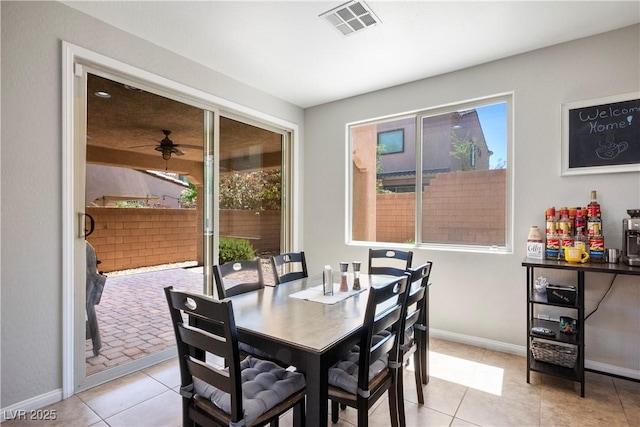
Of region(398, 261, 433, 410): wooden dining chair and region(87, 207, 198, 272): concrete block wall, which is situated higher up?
region(87, 207, 198, 272): concrete block wall

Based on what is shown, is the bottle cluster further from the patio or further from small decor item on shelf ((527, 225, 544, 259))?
the patio

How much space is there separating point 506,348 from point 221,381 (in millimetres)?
2649

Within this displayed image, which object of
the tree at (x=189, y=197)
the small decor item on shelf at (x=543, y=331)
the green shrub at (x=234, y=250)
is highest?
the tree at (x=189, y=197)

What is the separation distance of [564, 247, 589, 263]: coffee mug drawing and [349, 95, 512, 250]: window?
2.15 feet

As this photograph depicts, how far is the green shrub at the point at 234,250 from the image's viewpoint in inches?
128

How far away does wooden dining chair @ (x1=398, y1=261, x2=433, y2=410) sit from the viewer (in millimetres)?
1781

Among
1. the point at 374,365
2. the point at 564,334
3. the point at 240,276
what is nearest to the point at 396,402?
the point at 374,365

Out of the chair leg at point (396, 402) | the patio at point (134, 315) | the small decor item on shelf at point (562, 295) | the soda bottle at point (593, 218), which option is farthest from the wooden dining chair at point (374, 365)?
the soda bottle at point (593, 218)

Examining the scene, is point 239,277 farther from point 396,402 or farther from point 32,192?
point 32,192

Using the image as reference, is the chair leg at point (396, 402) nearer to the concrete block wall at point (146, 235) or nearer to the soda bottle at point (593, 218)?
the soda bottle at point (593, 218)

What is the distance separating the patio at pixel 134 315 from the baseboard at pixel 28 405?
0.22 meters

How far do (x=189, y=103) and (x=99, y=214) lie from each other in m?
1.25

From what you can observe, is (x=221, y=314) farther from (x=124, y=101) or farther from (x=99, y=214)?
(x=124, y=101)

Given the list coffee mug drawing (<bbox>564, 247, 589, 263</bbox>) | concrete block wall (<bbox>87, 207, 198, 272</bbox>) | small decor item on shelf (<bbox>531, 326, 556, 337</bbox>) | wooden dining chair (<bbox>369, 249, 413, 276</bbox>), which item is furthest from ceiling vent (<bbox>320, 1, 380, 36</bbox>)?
small decor item on shelf (<bbox>531, 326, 556, 337</bbox>)
